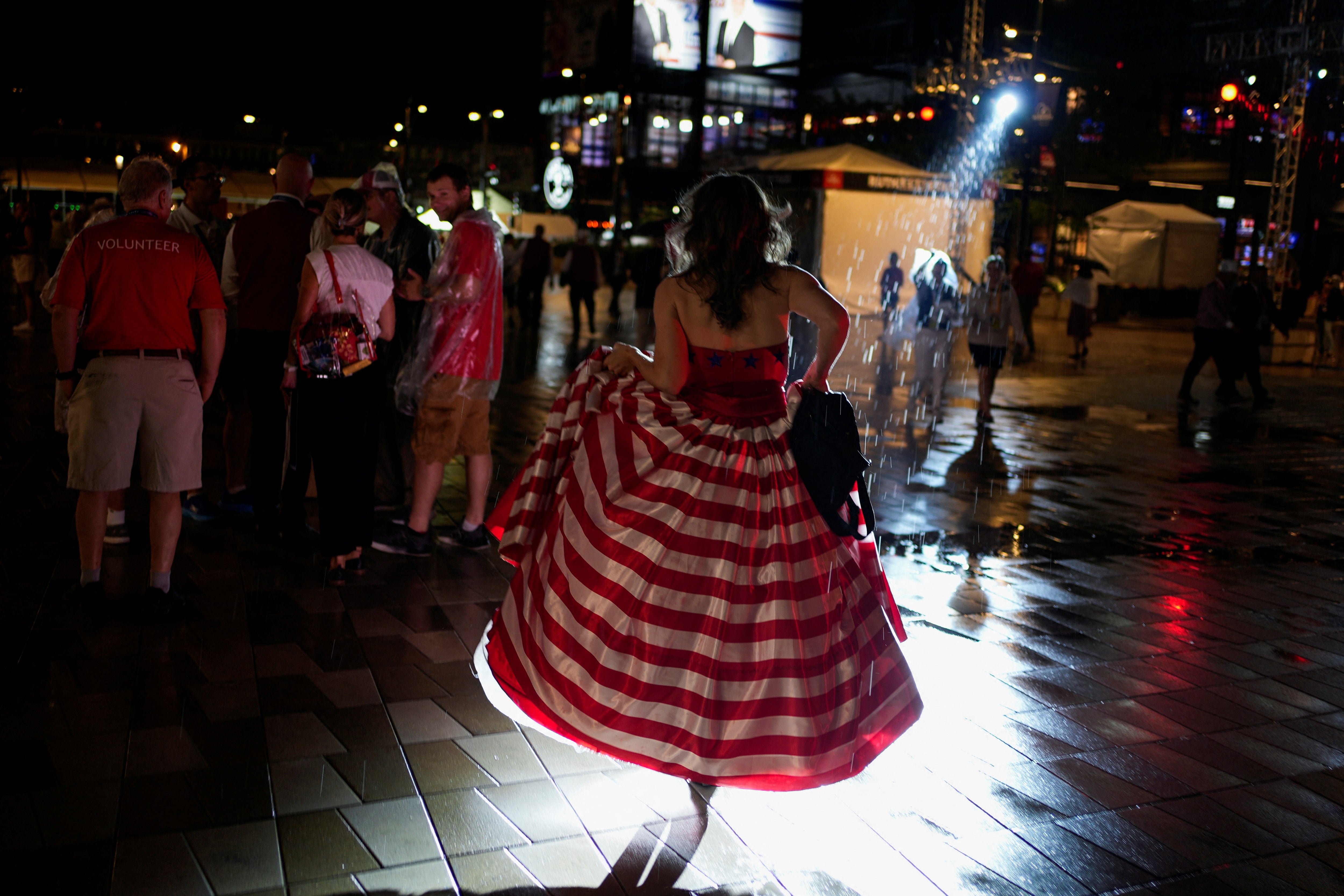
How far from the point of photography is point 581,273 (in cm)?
1767

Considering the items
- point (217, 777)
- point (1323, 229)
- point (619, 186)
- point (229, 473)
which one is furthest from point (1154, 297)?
point (217, 777)

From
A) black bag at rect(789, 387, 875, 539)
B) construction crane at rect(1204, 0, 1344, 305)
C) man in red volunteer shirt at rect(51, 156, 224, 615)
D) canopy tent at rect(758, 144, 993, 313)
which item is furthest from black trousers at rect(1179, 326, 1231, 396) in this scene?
man in red volunteer shirt at rect(51, 156, 224, 615)

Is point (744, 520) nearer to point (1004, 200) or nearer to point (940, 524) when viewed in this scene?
point (940, 524)

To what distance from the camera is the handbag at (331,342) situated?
4.68m

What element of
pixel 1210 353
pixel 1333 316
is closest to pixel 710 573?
pixel 1210 353

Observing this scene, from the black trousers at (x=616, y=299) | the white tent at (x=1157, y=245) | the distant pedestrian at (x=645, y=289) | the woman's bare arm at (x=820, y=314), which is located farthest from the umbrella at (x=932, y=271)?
the white tent at (x=1157, y=245)

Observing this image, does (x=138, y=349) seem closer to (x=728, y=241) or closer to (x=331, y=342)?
(x=331, y=342)

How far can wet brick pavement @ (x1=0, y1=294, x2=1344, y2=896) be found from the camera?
9.09ft

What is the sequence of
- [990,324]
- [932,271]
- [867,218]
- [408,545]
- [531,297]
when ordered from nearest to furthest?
1. [408,545]
2. [990,324]
3. [932,271]
4. [531,297]
5. [867,218]

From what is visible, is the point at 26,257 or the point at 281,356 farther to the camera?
the point at 26,257

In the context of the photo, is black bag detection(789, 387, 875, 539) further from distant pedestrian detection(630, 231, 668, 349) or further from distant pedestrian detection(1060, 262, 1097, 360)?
distant pedestrian detection(1060, 262, 1097, 360)

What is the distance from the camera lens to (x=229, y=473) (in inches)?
240

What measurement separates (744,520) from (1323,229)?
137 ft

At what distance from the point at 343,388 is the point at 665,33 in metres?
49.6
